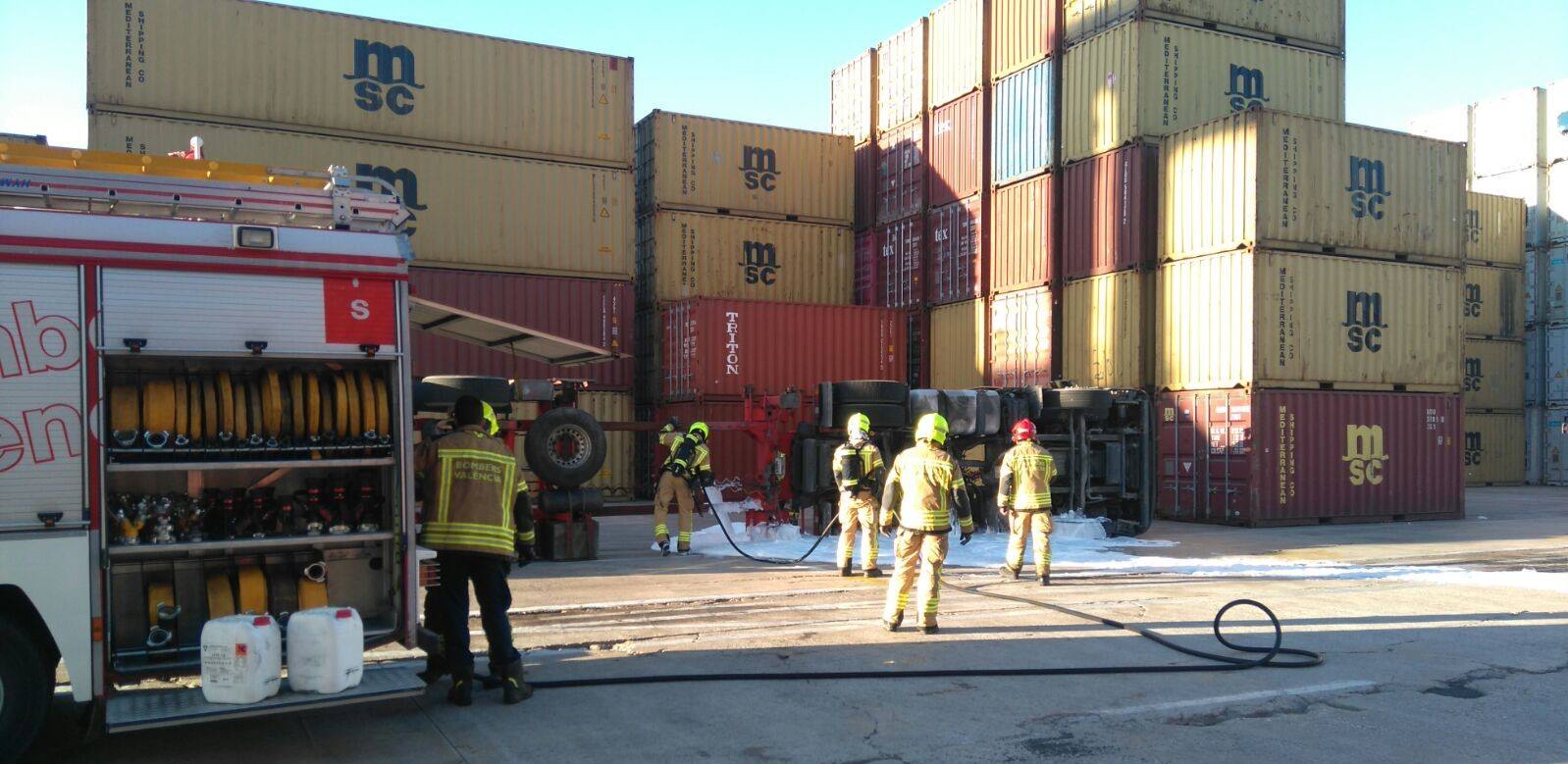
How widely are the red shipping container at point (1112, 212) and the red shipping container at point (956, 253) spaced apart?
7.68 feet

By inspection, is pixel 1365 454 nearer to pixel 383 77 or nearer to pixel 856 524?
pixel 856 524

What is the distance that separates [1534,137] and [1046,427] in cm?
2574

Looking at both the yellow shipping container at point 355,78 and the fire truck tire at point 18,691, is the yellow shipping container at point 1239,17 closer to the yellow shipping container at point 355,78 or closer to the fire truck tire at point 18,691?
the yellow shipping container at point 355,78

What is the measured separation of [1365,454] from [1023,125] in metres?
8.80

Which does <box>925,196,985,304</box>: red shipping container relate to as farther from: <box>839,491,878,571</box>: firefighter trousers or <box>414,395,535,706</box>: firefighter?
<box>414,395,535,706</box>: firefighter

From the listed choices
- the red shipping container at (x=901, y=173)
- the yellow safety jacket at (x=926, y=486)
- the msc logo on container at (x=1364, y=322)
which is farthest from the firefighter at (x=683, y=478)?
the red shipping container at (x=901, y=173)

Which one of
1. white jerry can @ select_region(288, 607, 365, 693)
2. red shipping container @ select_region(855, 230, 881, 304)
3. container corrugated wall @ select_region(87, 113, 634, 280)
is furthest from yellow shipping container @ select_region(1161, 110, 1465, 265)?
white jerry can @ select_region(288, 607, 365, 693)

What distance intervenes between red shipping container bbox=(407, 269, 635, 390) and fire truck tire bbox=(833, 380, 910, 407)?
6755mm

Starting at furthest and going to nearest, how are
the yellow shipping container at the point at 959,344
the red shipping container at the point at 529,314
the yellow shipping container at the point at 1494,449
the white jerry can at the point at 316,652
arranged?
the yellow shipping container at the point at 1494,449, the yellow shipping container at the point at 959,344, the red shipping container at the point at 529,314, the white jerry can at the point at 316,652

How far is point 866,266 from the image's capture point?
2695 centimetres

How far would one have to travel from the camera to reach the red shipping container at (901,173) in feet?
83.7

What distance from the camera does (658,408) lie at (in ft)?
76.7

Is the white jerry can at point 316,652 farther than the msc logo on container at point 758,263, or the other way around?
the msc logo on container at point 758,263

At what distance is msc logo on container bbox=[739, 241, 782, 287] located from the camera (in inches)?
→ 1010
